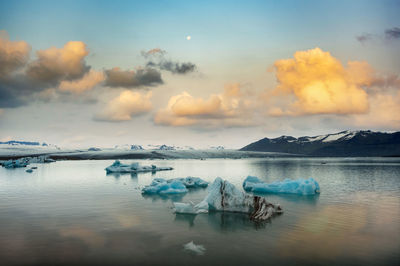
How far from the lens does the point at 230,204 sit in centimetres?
1622

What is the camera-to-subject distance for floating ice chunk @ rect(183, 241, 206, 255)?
9547 millimetres

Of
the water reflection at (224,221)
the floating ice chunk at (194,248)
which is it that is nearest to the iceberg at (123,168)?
the water reflection at (224,221)

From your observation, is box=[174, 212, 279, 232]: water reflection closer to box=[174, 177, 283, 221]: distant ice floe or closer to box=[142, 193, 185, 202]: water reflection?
box=[174, 177, 283, 221]: distant ice floe

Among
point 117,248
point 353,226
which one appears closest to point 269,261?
point 117,248

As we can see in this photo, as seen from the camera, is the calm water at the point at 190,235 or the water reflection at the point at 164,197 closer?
the calm water at the point at 190,235

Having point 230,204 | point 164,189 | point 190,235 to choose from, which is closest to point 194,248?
point 190,235

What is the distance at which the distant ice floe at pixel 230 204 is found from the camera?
1531 centimetres

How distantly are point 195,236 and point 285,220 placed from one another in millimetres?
5460

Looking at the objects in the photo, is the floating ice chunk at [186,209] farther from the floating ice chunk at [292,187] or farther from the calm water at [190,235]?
the floating ice chunk at [292,187]

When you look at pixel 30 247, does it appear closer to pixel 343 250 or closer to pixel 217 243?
pixel 217 243

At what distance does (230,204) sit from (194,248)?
6.73 metres

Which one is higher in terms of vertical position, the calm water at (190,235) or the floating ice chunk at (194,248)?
the floating ice chunk at (194,248)

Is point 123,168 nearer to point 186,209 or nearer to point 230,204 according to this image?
point 186,209

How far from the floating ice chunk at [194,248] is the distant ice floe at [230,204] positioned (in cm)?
541
